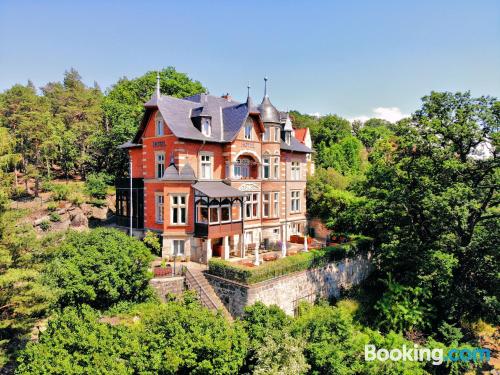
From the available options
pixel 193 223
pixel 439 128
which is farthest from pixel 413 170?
pixel 193 223

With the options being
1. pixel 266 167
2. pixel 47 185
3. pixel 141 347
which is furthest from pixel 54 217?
pixel 141 347

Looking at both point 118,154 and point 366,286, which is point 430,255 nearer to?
point 366,286

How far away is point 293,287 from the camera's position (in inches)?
868

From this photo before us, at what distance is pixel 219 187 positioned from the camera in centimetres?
2542

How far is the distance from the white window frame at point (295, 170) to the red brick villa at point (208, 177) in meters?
1.52

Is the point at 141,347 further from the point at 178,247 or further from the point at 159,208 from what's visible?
the point at 159,208

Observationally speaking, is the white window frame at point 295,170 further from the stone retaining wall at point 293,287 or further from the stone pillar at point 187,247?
the stone pillar at point 187,247

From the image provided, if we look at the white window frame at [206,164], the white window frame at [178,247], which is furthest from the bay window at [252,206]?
the white window frame at [178,247]

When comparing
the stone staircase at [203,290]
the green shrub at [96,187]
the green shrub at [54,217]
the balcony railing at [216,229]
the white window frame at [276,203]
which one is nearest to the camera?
the stone staircase at [203,290]

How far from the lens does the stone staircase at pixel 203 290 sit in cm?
1997

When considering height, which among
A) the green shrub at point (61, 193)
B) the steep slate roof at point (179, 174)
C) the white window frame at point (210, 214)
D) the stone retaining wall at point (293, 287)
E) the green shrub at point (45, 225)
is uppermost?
the steep slate roof at point (179, 174)

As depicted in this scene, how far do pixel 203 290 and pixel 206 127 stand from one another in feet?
41.5

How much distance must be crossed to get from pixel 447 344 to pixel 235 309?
13137 mm

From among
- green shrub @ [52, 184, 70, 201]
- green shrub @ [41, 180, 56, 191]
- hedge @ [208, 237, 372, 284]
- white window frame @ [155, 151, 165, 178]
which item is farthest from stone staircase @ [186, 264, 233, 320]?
green shrub @ [41, 180, 56, 191]
